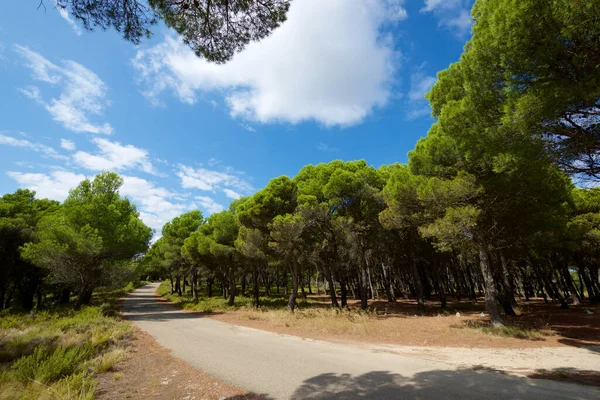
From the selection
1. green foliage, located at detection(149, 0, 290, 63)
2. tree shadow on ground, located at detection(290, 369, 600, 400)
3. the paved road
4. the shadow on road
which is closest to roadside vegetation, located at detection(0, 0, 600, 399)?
green foliage, located at detection(149, 0, 290, 63)

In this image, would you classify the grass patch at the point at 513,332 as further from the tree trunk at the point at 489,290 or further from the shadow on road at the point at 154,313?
the shadow on road at the point at 154,313

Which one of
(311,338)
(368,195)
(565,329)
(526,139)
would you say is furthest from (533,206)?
(311,338)

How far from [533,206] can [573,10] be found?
9904 mm

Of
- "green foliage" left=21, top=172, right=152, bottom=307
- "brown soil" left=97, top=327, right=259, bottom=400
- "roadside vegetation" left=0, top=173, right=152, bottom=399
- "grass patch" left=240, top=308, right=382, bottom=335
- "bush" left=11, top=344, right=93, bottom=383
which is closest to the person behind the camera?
"brown soil" left=97, top=327, right=259, bottom=400

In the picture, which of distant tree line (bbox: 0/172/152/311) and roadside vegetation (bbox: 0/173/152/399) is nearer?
roadside vegetation (bbox: 0/173/152/399)

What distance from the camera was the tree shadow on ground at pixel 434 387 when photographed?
473 cm

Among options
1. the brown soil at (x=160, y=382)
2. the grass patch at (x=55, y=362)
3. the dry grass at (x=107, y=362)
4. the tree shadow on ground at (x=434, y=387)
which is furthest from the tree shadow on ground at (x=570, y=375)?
the dry grass at (x=107, y=362)

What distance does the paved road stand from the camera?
486 centimetres

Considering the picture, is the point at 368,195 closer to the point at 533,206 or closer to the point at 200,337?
the point at 533,206

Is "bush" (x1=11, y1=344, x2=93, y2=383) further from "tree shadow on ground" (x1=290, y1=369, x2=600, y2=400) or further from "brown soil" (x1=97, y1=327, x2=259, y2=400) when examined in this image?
"tree shadow on ground" (x1=290, y1=369, x2=600, y2=400)

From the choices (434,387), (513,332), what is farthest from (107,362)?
(513,332)

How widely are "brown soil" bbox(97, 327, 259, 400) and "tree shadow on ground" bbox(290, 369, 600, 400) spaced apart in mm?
1492

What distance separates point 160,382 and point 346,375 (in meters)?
4.27

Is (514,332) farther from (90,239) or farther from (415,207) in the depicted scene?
(90,239)
